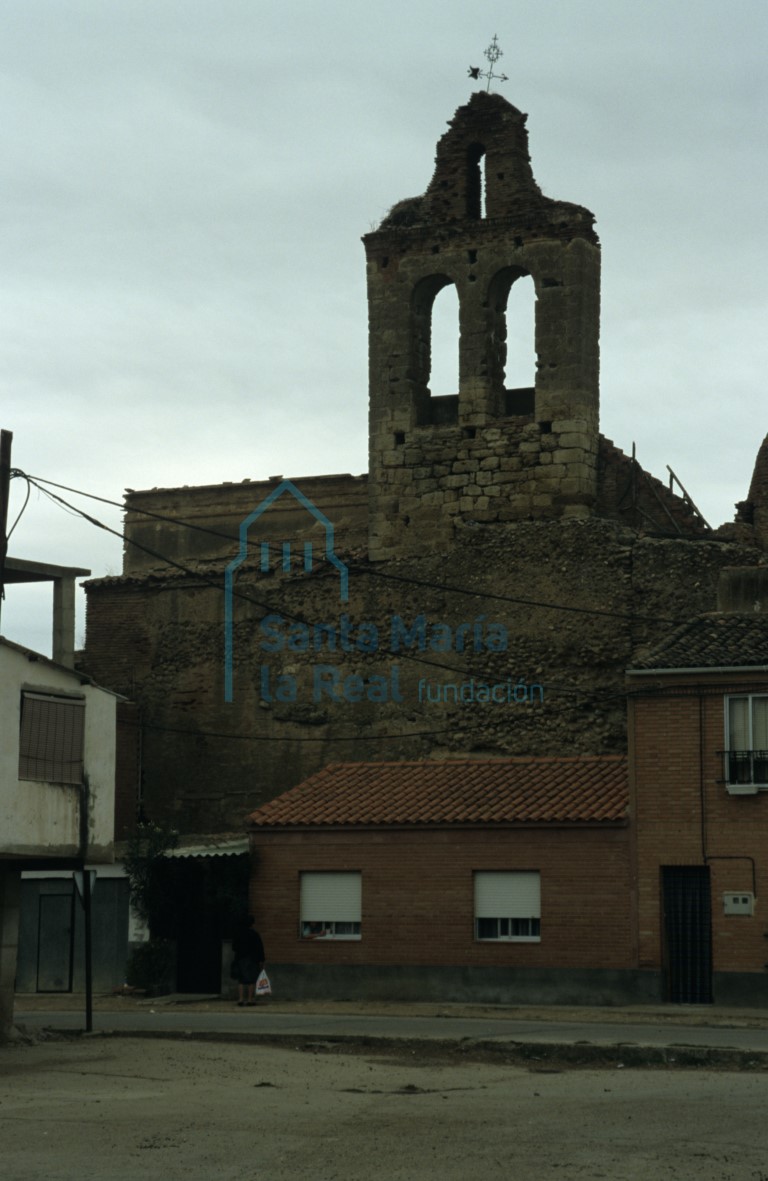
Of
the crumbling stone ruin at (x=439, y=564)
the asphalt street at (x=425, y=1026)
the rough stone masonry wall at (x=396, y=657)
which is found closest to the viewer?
the asphalt street at (x=425, y=1026)

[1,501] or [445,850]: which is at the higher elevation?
[1,501]

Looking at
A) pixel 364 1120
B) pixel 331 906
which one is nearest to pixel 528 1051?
pixel 364 1120

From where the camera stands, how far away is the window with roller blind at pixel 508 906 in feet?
82.5

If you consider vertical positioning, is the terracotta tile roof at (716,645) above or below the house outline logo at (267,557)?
below

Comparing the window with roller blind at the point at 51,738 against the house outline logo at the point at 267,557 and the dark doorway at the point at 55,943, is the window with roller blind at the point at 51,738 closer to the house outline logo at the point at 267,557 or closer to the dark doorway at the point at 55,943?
the dark doorway at the point at 55,943

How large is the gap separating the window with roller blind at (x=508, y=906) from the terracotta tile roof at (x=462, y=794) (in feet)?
2.70

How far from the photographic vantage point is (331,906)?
2627cm

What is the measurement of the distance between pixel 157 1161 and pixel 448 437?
2356 centimetres

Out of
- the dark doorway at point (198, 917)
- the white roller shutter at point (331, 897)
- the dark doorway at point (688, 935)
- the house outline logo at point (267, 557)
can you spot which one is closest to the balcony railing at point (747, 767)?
the dark doorway at point (688, 935)

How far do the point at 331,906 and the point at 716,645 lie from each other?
681 centimetres

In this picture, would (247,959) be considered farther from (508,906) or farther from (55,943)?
(55,943)

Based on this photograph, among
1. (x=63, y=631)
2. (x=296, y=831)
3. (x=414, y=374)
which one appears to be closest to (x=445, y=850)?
(x=296, y=831)

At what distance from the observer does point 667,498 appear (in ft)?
109

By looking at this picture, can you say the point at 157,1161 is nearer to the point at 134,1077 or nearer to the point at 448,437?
the point at 134,1077
